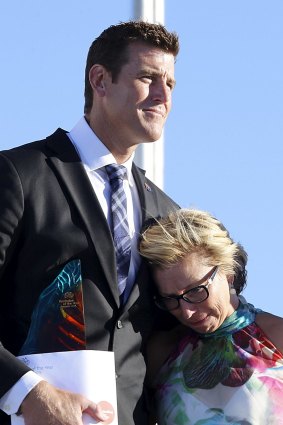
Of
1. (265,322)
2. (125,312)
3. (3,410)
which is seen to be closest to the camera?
(3,410)

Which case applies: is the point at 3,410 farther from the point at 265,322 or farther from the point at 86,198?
the point at 265,322

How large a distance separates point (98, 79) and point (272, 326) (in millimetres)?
1136

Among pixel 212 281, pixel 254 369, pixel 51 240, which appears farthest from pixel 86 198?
pixel 254 369

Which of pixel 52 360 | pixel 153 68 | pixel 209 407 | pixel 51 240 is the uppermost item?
pixel 153 68

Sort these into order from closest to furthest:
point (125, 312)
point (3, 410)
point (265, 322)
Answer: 1. point (3, 410)
2. point (125, 312)
3. point (265, 322)

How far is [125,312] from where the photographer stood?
4914mm

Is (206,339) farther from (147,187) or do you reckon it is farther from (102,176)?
(102,176)

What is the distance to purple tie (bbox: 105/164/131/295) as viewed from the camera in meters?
4.98

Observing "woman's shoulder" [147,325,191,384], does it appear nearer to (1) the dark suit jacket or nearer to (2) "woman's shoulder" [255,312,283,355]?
(1) the dark suit jacket

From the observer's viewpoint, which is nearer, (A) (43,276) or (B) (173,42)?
(A) (43,276)

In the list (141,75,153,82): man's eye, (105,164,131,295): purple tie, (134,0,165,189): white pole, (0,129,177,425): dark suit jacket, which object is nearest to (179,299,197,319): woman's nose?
(0,129,177,425): dark suit jacket

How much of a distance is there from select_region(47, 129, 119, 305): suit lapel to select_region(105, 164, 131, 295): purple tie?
8cm

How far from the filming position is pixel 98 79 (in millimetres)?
5285

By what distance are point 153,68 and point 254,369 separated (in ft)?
3.82
